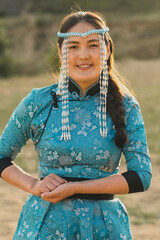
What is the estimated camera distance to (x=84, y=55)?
1917mm

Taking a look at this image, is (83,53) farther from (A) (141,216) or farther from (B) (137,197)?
(B) (137,197)

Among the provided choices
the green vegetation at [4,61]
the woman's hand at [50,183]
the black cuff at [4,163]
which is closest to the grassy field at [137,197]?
the black cuff at [4,163]

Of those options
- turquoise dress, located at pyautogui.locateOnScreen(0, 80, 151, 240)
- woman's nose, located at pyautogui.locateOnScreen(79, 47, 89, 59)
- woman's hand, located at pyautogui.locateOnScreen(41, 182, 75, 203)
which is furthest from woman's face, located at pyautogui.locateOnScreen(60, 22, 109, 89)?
woman's hand, located at pyautogui.locateOnScreen(41, 182, 75, 203)

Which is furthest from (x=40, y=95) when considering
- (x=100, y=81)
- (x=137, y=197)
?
(x=137, y=197)

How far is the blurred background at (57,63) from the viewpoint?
468cm

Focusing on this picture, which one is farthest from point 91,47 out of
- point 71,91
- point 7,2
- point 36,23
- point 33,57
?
point 7,2

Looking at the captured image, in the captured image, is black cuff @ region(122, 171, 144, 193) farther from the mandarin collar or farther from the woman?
the mandarin collar

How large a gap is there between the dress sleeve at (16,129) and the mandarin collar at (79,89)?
0.19 m

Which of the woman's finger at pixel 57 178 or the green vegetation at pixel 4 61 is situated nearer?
the woman's finger at pixel 57 178

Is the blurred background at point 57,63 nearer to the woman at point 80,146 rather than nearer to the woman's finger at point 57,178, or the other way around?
the woman at point 80,146

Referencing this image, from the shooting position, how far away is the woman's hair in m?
1.90

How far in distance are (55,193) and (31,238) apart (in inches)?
9.6

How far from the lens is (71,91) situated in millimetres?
2051

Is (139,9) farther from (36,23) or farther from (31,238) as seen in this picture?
(31,238)
